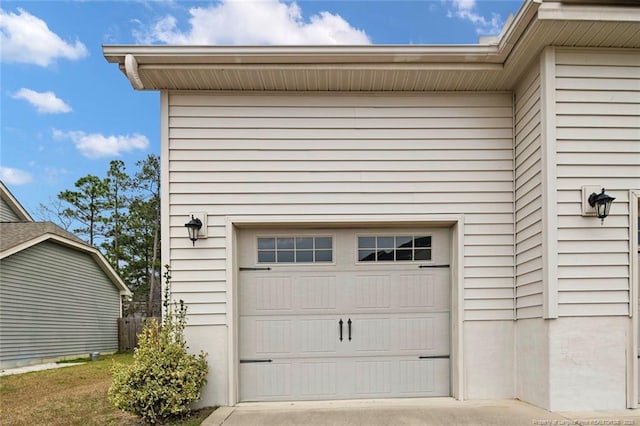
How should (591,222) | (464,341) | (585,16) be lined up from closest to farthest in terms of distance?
(585,16) < (591,222) < (464,341)

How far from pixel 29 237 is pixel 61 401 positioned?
656cm

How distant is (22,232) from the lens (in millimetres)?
10977

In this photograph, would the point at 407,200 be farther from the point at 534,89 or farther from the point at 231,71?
the point at 231,71

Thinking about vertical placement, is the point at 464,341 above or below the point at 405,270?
below

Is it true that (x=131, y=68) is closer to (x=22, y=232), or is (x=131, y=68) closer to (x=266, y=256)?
(x=266, y=256)

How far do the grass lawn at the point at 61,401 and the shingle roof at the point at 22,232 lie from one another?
3.30 m

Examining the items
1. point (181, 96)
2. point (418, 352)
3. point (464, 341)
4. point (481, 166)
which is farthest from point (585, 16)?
point (181, 96)

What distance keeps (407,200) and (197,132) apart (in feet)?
7.49

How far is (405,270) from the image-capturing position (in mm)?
4859

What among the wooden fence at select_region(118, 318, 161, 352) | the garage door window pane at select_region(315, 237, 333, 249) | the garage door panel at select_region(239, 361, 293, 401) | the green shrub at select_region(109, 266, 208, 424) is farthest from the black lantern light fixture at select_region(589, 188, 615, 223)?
the wooden fence at select_region(118, 318, 161, 352)

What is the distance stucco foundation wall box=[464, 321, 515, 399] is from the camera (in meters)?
4.57

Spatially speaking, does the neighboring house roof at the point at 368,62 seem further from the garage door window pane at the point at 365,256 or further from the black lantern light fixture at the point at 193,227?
the garage door window pane at the point at 365,256

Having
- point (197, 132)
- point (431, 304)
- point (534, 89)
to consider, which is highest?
point (534, 89)

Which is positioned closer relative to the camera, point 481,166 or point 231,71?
point 231,71
